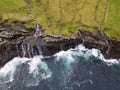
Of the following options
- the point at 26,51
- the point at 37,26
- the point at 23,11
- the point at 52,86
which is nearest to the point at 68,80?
the point at 52,86

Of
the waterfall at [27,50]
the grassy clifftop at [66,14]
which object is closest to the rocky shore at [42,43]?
the waterfall at [27,50]

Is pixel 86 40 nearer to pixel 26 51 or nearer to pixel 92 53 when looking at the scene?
pixel 92 53

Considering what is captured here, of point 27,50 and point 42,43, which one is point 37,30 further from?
point 27,50

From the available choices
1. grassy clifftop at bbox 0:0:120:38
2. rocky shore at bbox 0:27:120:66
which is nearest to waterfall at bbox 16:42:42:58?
rocky shore at bbox 0:27:120:66

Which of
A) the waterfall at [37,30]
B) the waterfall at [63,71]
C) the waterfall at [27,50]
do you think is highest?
the waterfall at [37,30]

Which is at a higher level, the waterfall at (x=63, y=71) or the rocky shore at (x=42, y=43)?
the rocky shore at (x=42, y=43)

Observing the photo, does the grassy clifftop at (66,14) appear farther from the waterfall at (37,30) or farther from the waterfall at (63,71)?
the waterfall at (63,71)

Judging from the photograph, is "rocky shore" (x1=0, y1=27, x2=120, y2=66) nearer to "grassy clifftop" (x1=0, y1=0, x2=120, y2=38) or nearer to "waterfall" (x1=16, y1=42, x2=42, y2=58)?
"waterfall" (x1=16, y1=42, x2=42, y2=58)
